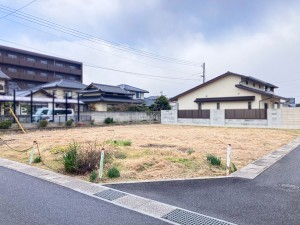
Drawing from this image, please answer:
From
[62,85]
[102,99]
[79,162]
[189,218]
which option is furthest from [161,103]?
[189,218]

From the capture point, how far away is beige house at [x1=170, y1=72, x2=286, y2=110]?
26.1 meters

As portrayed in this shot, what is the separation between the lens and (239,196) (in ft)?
16.2

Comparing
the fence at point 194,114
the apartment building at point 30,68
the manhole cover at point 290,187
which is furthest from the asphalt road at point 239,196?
the apartment building at point 30,68

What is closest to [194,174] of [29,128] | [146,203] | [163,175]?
[163,175]

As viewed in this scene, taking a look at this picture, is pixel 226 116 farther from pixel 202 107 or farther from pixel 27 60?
pixel 27 60

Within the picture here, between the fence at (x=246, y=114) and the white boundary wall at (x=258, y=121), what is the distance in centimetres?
31

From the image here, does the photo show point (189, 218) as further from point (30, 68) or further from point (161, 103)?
point (30, 68)

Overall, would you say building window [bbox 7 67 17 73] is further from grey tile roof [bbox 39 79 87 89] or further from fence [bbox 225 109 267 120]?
fence [bbox 225 109 267 120]

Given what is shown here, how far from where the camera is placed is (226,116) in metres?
26.0

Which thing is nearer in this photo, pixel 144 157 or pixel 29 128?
pixel 144 157

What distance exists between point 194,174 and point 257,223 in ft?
9.77

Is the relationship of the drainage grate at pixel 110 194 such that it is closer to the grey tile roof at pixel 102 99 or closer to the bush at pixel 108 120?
the bush at pixel 108 120

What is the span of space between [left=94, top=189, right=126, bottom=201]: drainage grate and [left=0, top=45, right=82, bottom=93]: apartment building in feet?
139

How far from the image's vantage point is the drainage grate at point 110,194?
4.98m
